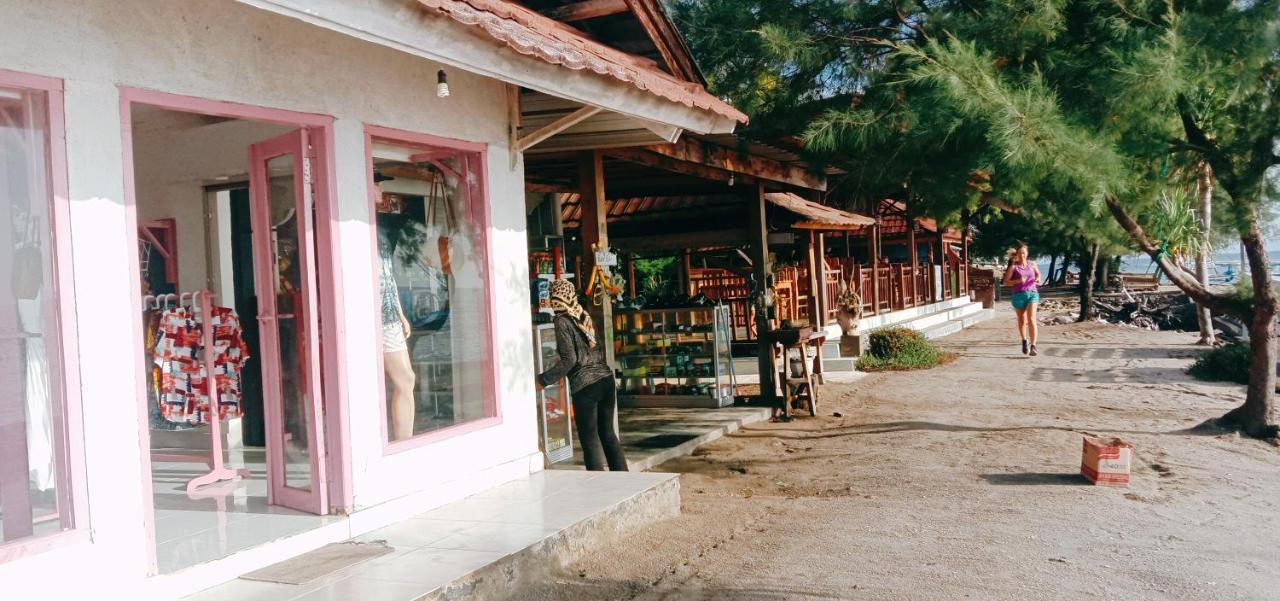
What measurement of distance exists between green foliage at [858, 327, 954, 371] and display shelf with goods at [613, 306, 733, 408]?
16.7 ft

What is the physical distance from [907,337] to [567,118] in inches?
455

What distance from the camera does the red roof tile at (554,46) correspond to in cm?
474

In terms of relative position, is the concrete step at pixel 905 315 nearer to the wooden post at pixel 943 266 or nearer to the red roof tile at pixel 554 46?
the wooden post at pixel 943 266

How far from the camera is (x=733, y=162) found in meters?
10.5

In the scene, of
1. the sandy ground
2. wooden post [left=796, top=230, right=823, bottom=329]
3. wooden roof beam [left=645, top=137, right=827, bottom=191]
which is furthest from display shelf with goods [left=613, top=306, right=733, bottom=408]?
wooden post [left=796, top=230, right=823, bottom=329]

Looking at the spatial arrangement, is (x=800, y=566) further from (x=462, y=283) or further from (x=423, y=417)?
(x=462, y=283)

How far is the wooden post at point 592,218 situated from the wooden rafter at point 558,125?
1.77 m

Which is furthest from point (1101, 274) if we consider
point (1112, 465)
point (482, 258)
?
point (482, 258)

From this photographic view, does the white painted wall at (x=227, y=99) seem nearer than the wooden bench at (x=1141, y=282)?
Yes

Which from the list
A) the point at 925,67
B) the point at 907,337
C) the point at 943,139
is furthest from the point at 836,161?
the point at 907,337

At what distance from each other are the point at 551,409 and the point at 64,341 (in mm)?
4536

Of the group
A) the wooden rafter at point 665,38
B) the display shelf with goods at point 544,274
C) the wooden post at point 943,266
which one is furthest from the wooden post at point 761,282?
the wooden post at point 943,266

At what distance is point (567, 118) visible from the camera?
660 cm

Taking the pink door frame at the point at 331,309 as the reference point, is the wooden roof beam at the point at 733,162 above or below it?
above
